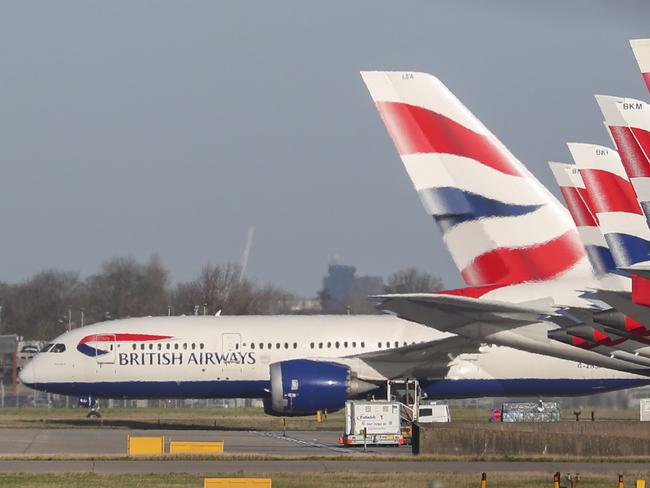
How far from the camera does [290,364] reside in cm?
4875

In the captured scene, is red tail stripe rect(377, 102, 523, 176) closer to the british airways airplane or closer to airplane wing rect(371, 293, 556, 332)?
airplane wing rect(371, 293, 556, 332)

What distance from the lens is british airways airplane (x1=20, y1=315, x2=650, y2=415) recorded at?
48625 mm

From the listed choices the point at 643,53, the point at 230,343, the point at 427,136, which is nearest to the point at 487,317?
the point at 427,136

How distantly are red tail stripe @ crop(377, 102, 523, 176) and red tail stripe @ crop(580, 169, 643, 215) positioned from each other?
220 centimetres

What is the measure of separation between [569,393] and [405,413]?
6091 millimetres

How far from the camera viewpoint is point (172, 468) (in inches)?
1261

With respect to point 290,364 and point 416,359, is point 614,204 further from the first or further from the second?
point 290,364

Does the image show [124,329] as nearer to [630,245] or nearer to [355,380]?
[355,380]

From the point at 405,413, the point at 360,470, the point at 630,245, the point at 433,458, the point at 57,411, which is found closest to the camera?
the point at 630,245

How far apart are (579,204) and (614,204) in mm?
5214

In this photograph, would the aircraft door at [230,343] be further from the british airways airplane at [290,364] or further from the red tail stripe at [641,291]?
the red tail stripe at [641,291]

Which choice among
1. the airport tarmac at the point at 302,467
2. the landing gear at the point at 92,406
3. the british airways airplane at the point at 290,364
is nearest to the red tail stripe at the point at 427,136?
the airport tarmac at the point at 302,467

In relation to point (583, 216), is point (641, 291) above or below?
below

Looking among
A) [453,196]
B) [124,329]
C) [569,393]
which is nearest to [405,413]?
[569,393]
